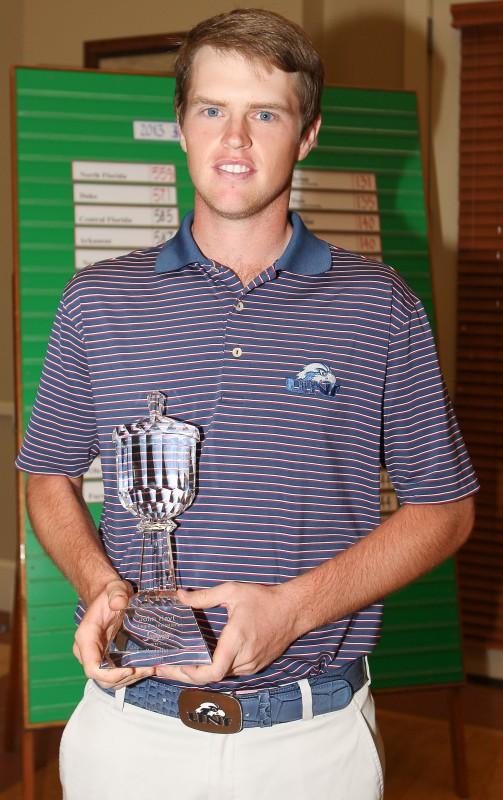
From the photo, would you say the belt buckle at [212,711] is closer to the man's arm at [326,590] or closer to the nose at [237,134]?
the man's arm at [326,590]

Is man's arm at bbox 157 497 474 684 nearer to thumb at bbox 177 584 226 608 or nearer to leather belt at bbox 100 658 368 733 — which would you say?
thumb at bbox 177 584 226 608

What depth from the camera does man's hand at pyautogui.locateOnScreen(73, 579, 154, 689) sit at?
117cm

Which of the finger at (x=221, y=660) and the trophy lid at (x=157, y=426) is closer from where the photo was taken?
the finger at (x=221, y=660)

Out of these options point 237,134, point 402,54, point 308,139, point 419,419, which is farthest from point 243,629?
point 402,54

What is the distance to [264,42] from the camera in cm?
137

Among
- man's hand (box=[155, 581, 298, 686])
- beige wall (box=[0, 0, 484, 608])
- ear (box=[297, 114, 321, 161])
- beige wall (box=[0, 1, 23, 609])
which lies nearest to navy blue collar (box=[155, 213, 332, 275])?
ear (box=[297, 114, 321, 161])

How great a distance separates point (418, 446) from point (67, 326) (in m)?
0.53

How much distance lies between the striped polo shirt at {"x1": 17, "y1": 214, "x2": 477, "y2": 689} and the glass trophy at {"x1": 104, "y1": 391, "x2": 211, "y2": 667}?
6 centimetres

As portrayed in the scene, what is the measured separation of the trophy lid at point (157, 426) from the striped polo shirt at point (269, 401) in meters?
0.04

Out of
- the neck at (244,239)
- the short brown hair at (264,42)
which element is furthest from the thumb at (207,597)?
the short brown hair at (264,42)

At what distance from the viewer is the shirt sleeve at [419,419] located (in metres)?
1.39

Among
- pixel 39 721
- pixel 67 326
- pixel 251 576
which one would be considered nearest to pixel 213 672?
pixel 251 576

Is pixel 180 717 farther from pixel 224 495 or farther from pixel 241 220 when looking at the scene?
pixel 241 220

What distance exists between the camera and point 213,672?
1.14 m
